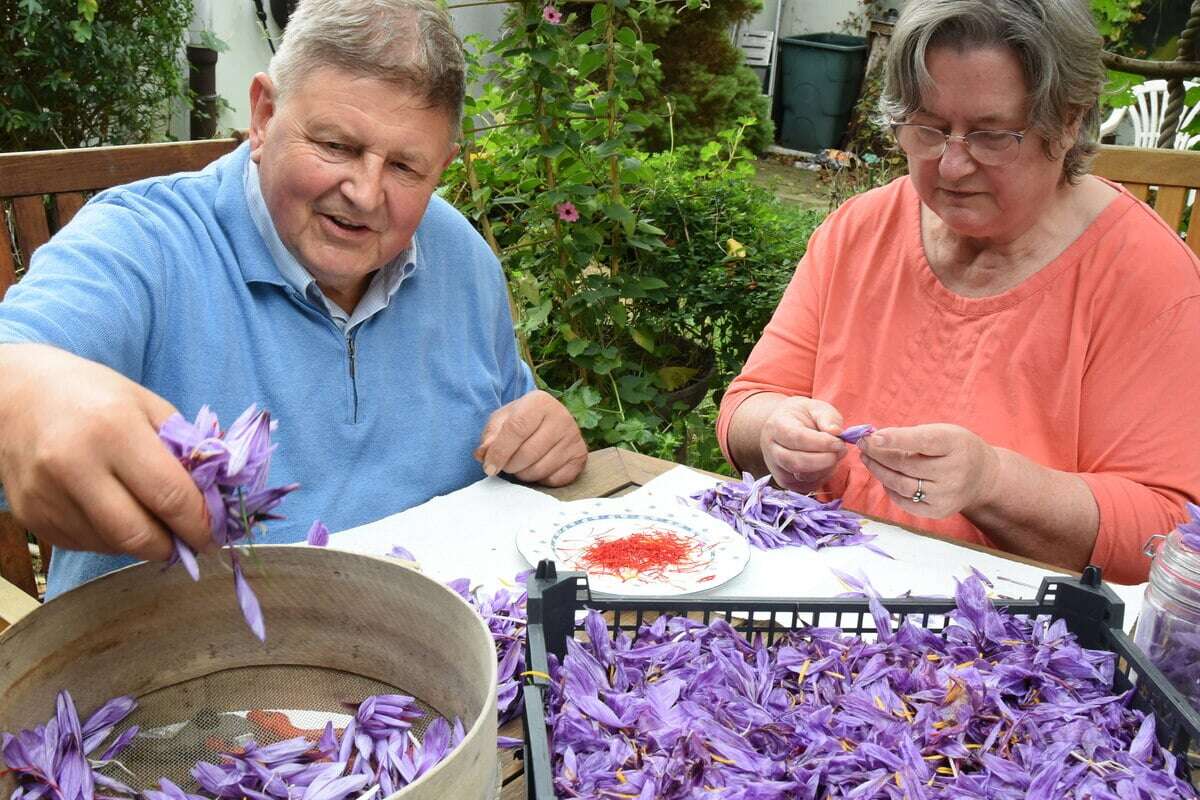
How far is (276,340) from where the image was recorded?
1696mm

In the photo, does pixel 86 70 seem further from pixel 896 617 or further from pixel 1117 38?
pixel 896 617

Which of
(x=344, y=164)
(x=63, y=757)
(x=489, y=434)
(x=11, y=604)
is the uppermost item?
(x=344, y=164)

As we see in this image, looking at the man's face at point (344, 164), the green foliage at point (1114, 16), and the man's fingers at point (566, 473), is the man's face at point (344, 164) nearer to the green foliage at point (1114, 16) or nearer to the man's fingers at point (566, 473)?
the man's fingers at point (566, 473)

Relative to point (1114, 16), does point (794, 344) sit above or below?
below

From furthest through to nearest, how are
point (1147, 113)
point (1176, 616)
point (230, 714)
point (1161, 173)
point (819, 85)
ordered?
point (819, 85) → point (1147, 113) → point (1161, 173) → point (1176, 616) → point (230, 714)

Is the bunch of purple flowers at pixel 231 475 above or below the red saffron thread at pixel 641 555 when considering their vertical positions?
→ above

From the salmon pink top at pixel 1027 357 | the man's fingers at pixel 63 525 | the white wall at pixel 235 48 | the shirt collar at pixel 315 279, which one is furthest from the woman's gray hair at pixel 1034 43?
the white wall at pixel 235 48

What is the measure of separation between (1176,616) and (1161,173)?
70.8 inches

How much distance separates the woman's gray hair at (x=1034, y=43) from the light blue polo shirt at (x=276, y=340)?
91 cm

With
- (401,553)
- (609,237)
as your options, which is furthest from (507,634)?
(609,237)

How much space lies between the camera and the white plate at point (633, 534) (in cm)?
144

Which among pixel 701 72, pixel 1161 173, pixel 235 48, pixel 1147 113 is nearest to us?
pixel 1161 173

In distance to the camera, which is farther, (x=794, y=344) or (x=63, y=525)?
(x=794, y=344)

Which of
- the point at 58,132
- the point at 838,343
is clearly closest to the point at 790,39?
the point at 58,132
